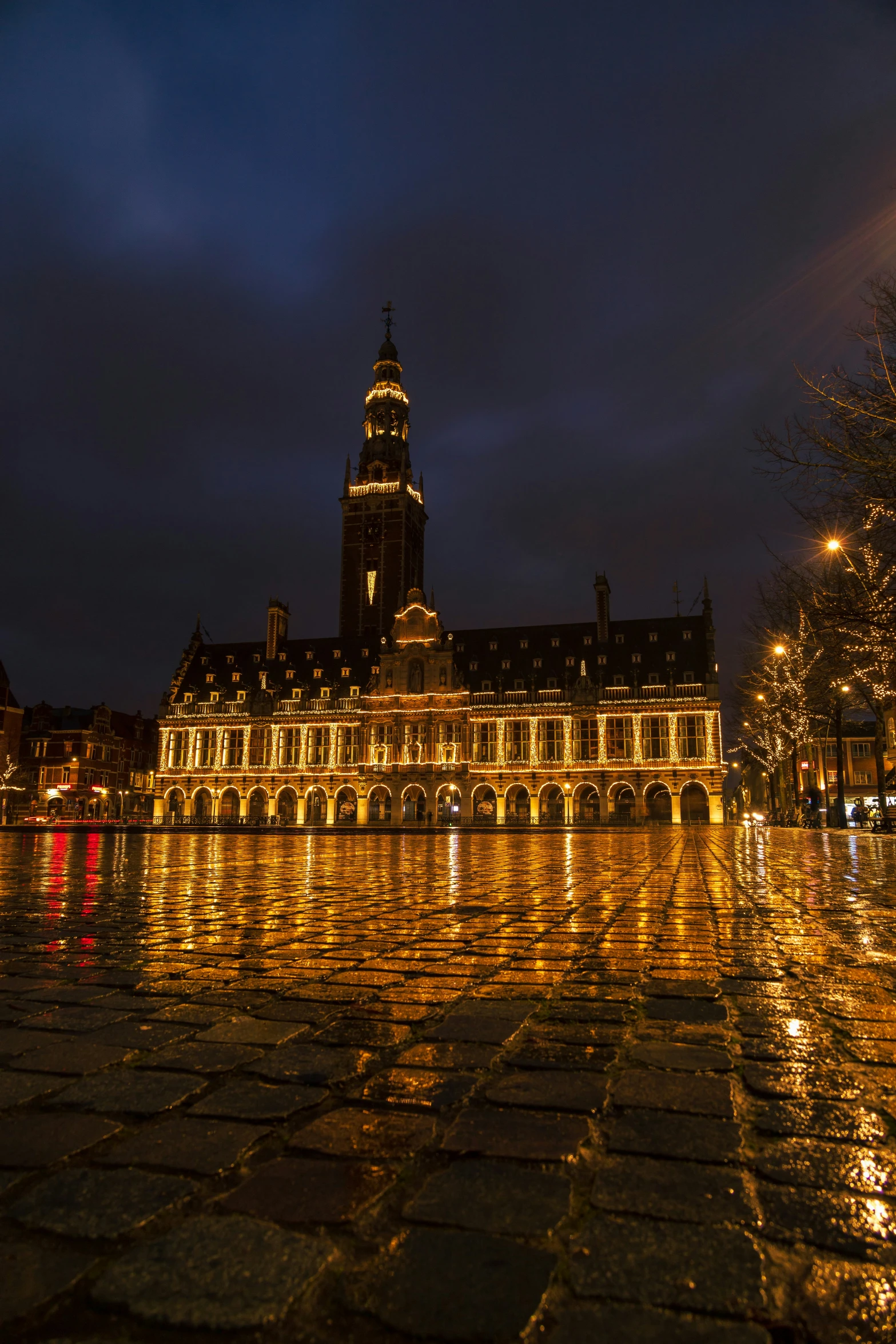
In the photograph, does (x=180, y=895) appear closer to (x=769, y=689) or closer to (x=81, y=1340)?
(x=81, y=1340)

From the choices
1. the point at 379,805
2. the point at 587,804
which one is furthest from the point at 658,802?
the point at 379,805

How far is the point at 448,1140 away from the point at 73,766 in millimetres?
87507

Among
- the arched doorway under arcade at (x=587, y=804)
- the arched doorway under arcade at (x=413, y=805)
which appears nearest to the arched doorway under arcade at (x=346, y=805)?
the arched doorway under arcade at (x=413, y=805)

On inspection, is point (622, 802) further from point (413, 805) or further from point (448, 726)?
point (413, 805)

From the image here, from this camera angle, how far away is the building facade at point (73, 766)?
263ft

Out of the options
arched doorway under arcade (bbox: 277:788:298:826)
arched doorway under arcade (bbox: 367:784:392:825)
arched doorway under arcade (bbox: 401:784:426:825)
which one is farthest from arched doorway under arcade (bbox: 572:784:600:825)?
arched doorway under arcade (bbox: 277:788:298:826)

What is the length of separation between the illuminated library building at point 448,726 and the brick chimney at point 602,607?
12cm

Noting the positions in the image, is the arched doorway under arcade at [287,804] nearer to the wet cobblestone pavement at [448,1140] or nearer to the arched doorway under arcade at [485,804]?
the arched doorway under arcade at [485,804]

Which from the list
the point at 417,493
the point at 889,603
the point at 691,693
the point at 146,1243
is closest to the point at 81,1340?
the point at 146,1243

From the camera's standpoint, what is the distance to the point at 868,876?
1140 centimetres

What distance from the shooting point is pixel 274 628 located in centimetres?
7012

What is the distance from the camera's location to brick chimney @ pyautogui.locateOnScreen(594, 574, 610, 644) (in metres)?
60.9

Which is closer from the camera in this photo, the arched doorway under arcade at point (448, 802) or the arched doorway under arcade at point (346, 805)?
the arched doorway under arcade at point (448, 802)

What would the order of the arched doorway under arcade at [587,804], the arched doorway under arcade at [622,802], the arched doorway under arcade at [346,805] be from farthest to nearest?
1. the arched doorway under arcade at [346,805]
2. the arched doorway under arcade at [587,804]
3. the arched doorway under arcade at [622,802]
